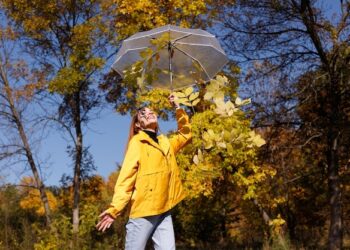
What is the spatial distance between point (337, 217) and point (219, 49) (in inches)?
326

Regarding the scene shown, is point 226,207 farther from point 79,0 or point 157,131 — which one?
point 157,131

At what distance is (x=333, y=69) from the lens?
1125 centimetres

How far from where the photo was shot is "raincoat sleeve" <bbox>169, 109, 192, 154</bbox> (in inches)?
144

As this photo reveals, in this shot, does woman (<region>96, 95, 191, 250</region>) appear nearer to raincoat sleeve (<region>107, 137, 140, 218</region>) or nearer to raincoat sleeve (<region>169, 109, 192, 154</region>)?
raincoat sleeve (<region>107, 137, 140, 218</region>)

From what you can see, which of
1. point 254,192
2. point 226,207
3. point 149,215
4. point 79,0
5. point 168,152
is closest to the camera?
point 149,215

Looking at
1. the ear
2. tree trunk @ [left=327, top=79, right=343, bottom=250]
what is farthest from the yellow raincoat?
tree trunk @ [left=327, top=79, right=343, bottom=250]

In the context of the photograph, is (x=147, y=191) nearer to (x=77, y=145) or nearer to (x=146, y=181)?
(x=146, y=181)

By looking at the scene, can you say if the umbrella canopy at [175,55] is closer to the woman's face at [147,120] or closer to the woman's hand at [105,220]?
the woman's face at [147,120]

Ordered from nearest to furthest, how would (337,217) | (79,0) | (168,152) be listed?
(168,152) → (337,217) → (79,0)

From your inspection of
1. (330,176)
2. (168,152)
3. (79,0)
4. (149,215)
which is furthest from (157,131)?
(79,0)

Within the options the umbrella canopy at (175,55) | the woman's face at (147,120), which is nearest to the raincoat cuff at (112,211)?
the woman's face at (147,120)

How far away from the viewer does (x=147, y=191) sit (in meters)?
3.22

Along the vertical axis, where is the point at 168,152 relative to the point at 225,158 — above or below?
below

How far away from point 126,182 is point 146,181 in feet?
0.48
